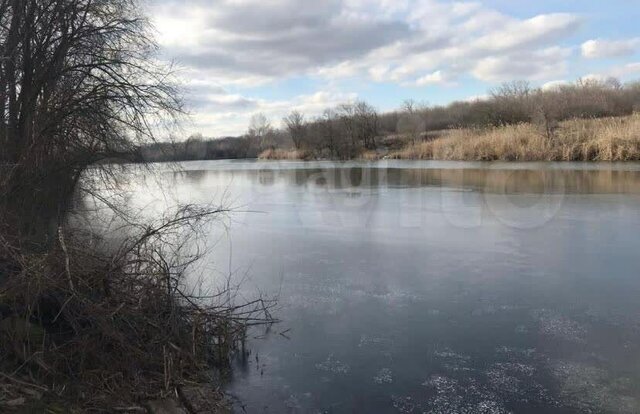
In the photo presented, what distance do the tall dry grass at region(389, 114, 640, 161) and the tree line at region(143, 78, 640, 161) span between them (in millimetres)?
975

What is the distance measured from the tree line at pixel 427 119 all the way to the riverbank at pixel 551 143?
0.90 meters

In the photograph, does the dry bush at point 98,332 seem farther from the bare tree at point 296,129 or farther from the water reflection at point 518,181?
the bare tree at point 296,129

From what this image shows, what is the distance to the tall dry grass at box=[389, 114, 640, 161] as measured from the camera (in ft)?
63.2

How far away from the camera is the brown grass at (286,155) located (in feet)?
132

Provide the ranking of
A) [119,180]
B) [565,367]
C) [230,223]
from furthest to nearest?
[230,223], [119,180], [565,367]

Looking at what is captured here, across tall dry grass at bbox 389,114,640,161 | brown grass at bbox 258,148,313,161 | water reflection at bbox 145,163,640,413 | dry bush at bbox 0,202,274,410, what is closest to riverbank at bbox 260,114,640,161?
tall dry grass at bbox 389,114,640,161

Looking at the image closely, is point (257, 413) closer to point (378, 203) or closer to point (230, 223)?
point (230, 223)

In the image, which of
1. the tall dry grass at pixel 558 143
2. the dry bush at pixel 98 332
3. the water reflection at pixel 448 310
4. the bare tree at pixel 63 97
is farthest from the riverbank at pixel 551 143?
the dry bush at pixel 98 332

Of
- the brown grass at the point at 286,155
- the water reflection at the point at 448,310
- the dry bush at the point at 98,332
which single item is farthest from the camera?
the brown grass at the point at 286,155

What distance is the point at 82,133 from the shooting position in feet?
23.8

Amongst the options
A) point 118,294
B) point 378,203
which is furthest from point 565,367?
point 378,203

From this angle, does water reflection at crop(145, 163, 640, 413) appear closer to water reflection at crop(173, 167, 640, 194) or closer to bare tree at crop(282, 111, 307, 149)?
water reflection at crop(173, 167, 640, 194)

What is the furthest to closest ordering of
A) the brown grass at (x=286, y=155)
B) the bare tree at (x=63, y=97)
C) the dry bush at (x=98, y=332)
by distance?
the brown grass at (x=286, y=155), the bare tree at (x=63, y=97), the dry bush at (x=98, y=332)

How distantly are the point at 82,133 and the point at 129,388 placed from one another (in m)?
4.83
